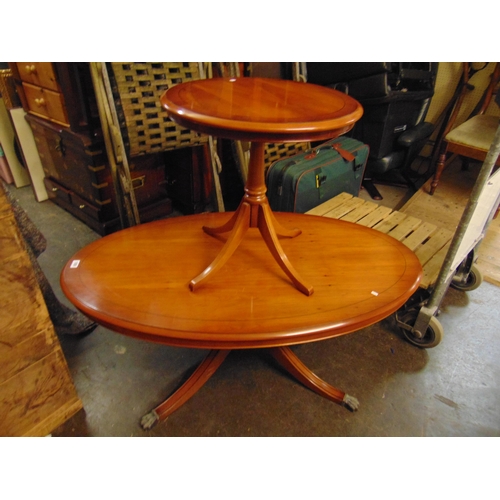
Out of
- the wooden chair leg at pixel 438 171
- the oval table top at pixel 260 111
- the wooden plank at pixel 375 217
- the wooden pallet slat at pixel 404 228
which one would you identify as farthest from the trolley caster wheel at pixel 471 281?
the oval table top at pixel 260 111

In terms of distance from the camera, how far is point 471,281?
1854mm

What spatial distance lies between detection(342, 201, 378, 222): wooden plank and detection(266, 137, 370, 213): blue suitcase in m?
0.21

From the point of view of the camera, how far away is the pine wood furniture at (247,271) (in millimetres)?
842

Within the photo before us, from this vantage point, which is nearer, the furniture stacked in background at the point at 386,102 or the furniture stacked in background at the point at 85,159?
the furniture stacked in background at the point at 85,159

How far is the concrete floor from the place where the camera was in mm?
1226

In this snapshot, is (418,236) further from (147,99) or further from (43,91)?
(43,91)

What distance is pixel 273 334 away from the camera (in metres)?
0.89

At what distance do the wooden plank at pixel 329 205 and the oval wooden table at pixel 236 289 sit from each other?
441 millimetres

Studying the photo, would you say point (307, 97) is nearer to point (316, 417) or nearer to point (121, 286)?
point (121, 286)

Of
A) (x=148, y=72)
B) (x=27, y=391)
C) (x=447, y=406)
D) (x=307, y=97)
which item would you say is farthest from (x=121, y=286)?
(x=447, y=406)

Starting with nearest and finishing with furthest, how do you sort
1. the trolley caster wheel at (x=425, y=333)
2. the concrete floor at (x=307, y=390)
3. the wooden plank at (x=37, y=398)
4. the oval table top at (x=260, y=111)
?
1. the oval table top at (x=260, y=111)
2. the wooden plank at (x=37, y=398)
3. the concrete floor at (x=307, y=390)
4. the trolley caster wheel at (x=425, y=333)

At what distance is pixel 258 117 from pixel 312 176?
3.77 ft

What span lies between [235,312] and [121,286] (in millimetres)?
348

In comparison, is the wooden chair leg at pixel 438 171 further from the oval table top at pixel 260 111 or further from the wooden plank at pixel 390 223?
the oval table top at pixel 260 111
